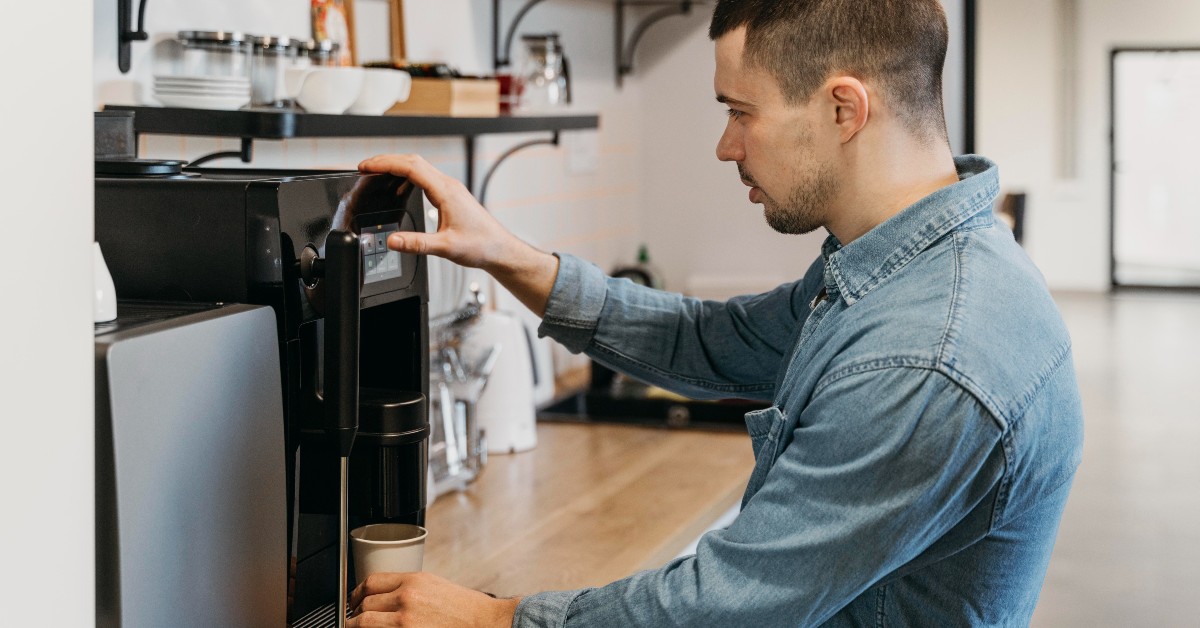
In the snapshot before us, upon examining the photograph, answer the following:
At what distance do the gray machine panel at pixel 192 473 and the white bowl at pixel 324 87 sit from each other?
0.70 meters

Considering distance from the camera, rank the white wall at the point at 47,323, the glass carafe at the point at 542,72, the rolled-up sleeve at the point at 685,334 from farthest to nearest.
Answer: the glass carafe at the point at 542,72 < the rolled-up sleeve at the point at 685,334 < the white wall at the point at 47,323

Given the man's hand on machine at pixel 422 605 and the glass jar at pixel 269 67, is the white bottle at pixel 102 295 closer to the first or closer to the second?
the man's hand on machine at pixel 422 605

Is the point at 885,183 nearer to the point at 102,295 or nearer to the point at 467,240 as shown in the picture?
the point at 467,240

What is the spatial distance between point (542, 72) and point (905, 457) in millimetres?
1582

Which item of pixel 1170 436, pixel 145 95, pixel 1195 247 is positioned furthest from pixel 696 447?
pixel 1195 247

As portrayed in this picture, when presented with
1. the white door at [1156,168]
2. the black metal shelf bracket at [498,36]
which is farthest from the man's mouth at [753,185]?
the white door at [1156,168]

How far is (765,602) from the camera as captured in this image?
0.86 meters

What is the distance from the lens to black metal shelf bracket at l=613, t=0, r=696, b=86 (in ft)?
9.68

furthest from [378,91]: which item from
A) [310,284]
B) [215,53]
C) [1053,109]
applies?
[1053,109]

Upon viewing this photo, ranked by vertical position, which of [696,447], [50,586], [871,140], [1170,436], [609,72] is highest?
[609,72]

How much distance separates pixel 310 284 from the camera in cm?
91

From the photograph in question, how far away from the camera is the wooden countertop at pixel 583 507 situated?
1.53 meters

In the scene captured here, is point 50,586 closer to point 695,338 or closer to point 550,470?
point 695,338

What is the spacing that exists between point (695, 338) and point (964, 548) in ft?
1.58
